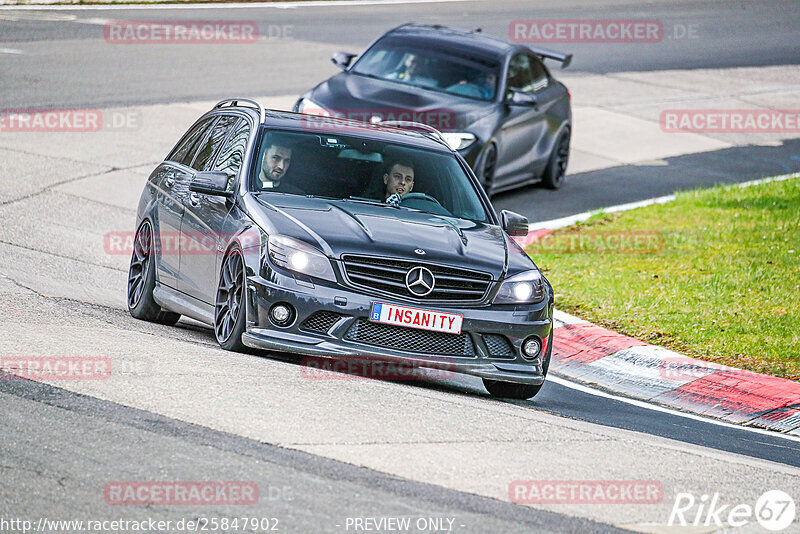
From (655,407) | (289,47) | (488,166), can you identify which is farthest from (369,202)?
(289,47)

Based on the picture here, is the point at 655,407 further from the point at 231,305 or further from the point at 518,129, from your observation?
the point at 518,129

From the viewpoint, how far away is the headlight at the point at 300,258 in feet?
26.5

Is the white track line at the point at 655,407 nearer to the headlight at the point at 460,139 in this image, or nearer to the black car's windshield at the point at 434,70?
the headlight at the point at 460,139

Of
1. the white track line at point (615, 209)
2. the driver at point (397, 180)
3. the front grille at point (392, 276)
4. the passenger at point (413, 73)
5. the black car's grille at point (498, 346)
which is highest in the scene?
the driver at point (397, 180)

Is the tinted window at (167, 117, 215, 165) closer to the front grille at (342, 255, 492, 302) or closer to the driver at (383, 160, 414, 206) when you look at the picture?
the driver at (383, 160, 414, 206)

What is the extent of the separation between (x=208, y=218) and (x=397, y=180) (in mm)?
1374


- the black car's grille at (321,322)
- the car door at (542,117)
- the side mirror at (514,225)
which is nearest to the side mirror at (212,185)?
the black car's grille at (321,322)

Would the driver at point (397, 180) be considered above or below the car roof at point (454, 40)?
above

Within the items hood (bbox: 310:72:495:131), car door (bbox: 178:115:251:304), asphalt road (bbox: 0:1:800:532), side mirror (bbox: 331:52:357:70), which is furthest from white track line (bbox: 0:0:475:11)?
car door (bbox: 178:115:251:304)

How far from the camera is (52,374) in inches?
280

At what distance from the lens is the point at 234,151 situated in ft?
31.6

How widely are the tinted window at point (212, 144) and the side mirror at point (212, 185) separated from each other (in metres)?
0.84

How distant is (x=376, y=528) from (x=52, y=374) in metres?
2.55

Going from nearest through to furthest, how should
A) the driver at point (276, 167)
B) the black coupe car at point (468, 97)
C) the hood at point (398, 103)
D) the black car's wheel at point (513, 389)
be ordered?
the black car's wheel at point (513, 389) < the driver at point (276, 167) < the hood at point (398, 103) < the black coupe car at point (468, 97)
